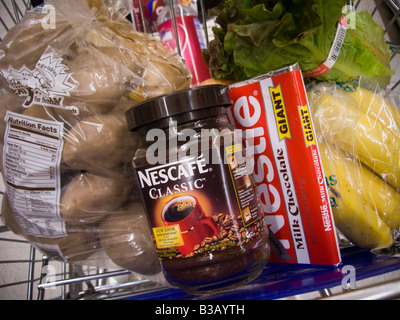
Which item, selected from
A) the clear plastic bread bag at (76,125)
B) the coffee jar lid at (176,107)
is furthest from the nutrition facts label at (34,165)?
the coffee jar lid at (176,107)

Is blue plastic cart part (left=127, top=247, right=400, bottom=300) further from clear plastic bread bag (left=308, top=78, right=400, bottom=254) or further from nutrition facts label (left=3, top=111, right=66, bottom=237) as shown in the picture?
nutrition facts label (left=3, top=111, right=66, bottom=237)

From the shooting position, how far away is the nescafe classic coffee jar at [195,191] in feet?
1.48

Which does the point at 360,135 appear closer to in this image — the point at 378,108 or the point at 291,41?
the point at 378,108

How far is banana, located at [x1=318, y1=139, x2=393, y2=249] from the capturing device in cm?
54

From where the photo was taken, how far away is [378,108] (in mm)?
575

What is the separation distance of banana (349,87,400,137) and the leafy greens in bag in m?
0.06

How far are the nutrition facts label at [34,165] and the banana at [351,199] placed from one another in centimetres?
43

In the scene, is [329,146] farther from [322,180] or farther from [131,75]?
[131,75]

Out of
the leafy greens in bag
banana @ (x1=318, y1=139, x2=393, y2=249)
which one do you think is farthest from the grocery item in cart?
banana @ (x1=318, y1=139, x2=393, y2=249)

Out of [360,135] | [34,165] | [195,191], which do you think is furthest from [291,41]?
[34,165]

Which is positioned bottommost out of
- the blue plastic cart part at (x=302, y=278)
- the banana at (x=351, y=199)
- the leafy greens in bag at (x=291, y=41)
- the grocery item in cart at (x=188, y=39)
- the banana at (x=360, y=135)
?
the blue plastic cart part at (x=302, y=278)

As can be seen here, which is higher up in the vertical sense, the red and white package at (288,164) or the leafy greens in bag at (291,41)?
the leafy greens in bag at (291,41)

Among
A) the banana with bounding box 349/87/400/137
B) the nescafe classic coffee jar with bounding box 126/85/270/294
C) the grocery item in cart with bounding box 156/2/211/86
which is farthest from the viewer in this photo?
the grocery item in cart with bounding box 156/2/211/86

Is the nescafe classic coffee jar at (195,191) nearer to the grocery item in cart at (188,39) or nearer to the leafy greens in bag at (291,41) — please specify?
the leafy greens in bag at (291,41)
